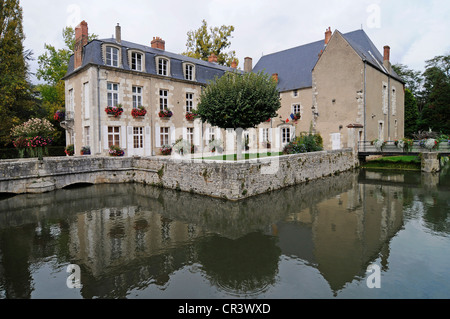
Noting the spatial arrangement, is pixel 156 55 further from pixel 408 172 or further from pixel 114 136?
pixel 408 172

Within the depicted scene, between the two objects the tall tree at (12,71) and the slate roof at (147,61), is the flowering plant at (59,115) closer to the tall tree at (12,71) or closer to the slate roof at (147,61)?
the slate roof at (147,61)

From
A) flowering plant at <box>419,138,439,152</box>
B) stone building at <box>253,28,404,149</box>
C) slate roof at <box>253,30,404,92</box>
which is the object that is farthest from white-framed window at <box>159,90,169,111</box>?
flowering plant at <box>419,138,439,152</box>

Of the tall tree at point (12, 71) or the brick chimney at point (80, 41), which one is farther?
the tall tree at point (12, 71)

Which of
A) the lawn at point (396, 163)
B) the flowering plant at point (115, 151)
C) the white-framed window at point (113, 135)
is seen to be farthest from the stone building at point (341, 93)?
the flowering plant at point (115, 151)

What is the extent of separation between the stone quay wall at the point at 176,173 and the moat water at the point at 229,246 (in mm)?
578

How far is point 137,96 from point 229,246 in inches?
470

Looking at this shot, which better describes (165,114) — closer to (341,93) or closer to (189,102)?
(189,102)

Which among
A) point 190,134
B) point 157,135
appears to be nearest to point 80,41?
point 157,135

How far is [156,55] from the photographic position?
16.1 meters

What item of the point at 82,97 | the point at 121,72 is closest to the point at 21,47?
the point at 82,97

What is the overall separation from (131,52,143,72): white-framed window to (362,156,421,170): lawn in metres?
14.1

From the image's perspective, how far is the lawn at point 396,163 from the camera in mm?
15351

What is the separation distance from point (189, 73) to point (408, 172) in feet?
44.6

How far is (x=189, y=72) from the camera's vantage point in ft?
58.3
